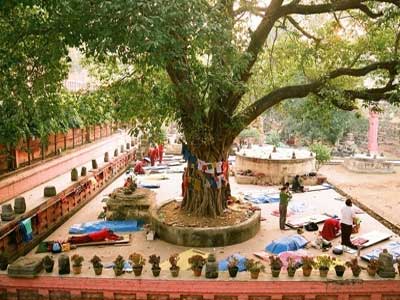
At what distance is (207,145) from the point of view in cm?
1278

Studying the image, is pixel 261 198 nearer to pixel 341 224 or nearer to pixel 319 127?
pixel 341 224

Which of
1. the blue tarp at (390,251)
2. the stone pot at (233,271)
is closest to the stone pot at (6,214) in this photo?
the stone pot at (233,271)

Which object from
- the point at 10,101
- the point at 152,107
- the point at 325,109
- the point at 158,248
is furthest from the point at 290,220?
the point at 10,101

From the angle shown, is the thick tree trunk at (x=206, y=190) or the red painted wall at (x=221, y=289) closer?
the red painted wall at (x=221, y=289)

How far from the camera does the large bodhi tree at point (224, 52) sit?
718 centimetres

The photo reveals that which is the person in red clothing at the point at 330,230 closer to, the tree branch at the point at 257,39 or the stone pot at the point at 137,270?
the tree branch at the point at 257,39

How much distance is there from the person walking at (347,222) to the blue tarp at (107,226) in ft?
21.4

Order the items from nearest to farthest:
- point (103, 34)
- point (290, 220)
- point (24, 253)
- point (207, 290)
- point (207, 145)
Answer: point (103, 34), point (207, 290), point (24, 253), point (207, 145), point (290, 220)

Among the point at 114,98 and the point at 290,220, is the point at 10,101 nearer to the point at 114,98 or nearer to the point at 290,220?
the point at 114,98

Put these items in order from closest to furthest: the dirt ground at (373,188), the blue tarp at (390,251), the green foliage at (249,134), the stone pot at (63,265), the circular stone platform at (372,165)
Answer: the stone pot at (63,265) → the blue tarp at (390,251) → the dirt ground at (373,188) → the circular stone platform at (372,165) → the green foliage at (249,134)

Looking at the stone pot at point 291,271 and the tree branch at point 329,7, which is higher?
the tree branch at point 329,7

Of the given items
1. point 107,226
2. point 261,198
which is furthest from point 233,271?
point 261,198

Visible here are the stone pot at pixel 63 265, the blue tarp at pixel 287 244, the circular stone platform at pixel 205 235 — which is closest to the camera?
the stone pot at pixel 63 265

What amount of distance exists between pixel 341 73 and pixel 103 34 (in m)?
7.81
